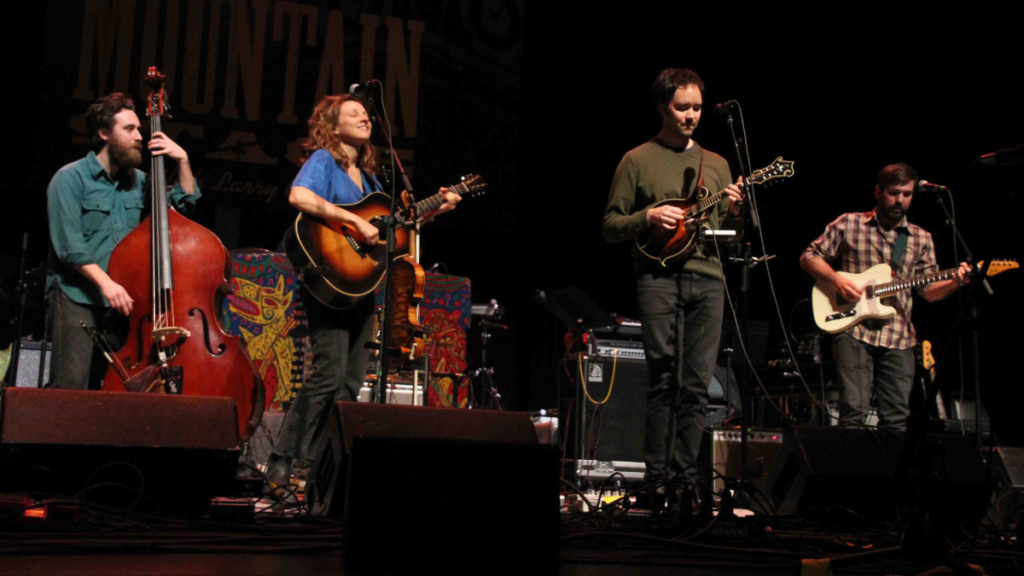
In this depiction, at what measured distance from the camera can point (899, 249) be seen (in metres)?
5.04

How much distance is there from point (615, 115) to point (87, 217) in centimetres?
572

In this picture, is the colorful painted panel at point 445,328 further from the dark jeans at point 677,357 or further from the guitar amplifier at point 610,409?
the dark jeans at point 677,357

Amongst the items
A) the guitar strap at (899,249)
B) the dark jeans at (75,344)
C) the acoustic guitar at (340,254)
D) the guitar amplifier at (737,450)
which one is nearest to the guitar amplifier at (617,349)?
the guitar amplifier at (737,450)

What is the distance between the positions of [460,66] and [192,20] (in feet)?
7.15

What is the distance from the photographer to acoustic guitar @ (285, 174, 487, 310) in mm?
A: 3699

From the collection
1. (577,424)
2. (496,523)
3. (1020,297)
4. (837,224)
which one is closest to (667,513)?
(496,523)

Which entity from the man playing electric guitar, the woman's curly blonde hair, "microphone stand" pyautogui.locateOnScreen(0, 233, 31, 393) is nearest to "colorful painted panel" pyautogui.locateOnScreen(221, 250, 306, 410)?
"microphone stand" pyautogui.locateOnScreen(0, 233, 31, 393)

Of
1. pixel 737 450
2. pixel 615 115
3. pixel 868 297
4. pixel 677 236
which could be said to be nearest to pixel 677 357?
pixel 677 236

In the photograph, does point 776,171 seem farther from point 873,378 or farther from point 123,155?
point 123,155

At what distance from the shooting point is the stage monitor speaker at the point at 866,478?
3113mm

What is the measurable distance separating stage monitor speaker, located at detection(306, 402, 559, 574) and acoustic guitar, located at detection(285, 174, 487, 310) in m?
1.86

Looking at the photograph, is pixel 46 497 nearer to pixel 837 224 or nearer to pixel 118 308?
pixel 118 308

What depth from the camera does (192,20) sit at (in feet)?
22.5

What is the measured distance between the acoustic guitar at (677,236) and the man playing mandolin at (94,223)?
6.55 ft
